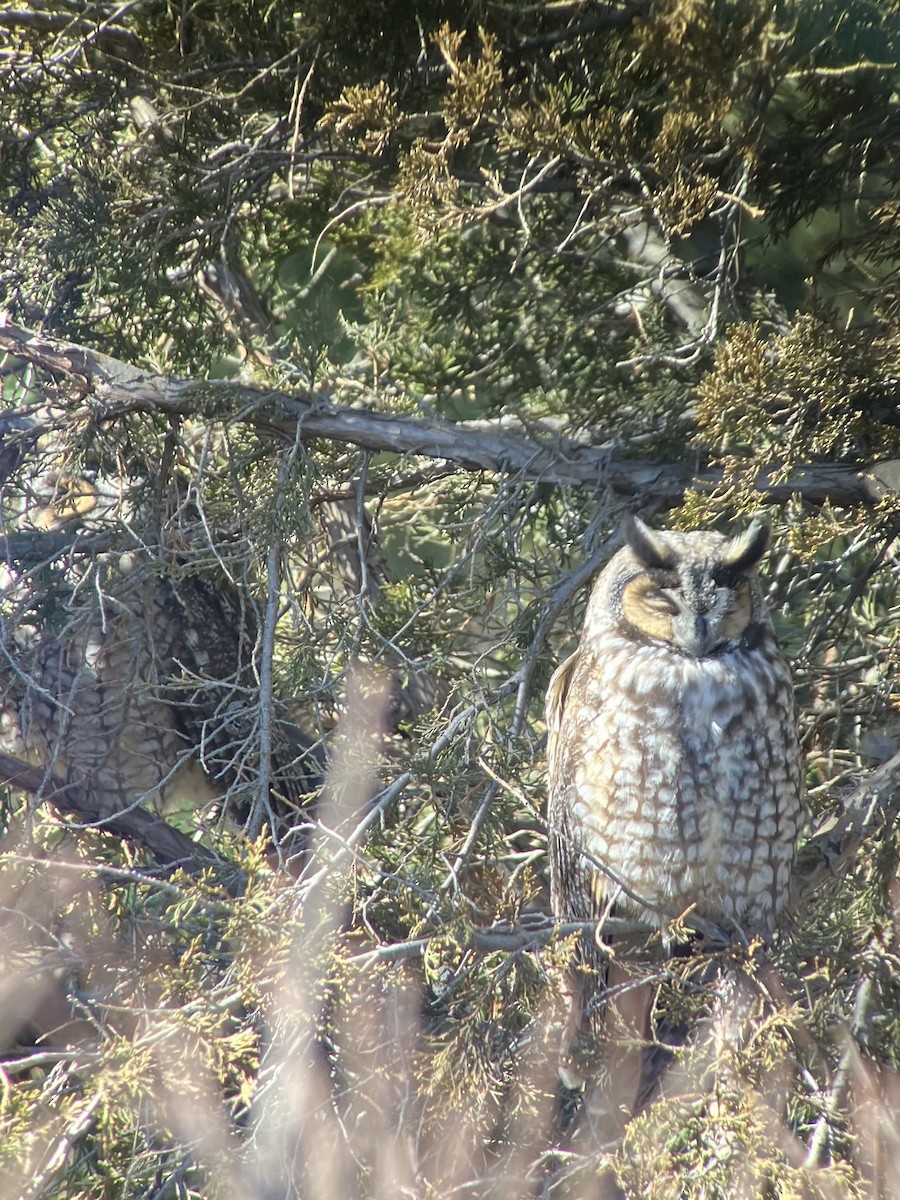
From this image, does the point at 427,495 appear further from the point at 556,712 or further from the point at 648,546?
the point at 648,546

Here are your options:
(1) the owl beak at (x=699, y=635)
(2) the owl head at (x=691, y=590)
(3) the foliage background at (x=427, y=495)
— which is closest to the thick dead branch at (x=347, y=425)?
(3) the foliage background at (x=427, y=495)

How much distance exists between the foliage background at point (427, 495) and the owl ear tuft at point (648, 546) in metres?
0.15

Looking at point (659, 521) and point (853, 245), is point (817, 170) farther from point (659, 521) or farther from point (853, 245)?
point (659, 521)

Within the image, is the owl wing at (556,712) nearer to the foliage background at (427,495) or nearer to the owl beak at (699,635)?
the foliage background at (427,495)

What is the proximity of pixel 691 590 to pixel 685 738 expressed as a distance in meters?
0.36

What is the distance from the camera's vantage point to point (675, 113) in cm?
259

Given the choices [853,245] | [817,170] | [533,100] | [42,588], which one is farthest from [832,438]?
[42,588]

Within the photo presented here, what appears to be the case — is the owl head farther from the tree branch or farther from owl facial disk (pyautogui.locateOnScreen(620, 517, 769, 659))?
the tree branch

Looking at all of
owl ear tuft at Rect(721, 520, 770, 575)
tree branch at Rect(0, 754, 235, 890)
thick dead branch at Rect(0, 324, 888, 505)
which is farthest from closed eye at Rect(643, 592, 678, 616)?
tree branch at Rect(0, 754, 235, 890)

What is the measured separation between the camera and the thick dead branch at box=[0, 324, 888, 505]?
9.92ft

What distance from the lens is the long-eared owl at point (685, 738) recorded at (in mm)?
2658

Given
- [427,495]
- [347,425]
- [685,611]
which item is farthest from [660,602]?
[427,495]

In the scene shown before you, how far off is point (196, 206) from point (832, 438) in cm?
188

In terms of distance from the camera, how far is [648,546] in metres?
2.64
